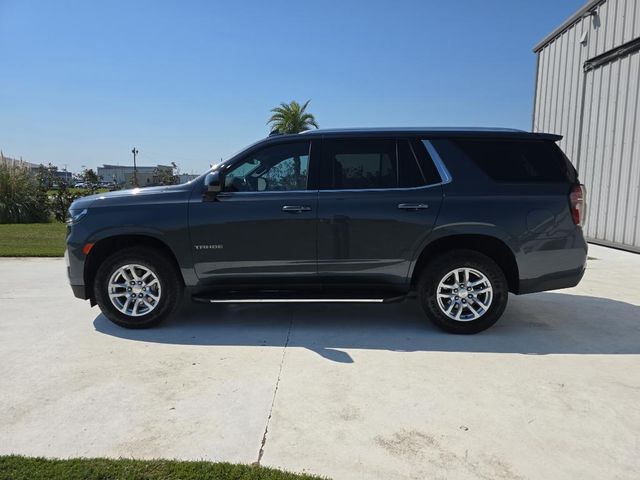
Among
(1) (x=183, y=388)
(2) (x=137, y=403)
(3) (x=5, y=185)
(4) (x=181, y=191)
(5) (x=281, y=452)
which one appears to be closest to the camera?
(5) (x=281, y=452)

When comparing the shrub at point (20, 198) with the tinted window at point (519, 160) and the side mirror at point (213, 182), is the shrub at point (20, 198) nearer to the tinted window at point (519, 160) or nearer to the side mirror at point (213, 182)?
the side mirror at point (213, 182)

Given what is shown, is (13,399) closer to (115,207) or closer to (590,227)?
(115,207)

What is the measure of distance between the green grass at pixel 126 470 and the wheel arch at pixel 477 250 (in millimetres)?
2636

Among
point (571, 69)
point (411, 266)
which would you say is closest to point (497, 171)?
point (411, 266)

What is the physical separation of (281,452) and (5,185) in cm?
1691

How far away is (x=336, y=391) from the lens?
333cm

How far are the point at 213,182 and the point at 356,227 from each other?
139cm

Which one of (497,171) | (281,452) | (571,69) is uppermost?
(571,69)

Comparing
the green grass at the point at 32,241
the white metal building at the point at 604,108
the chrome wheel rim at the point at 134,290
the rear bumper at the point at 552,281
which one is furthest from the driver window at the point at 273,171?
the white metal building at the point at 604,108

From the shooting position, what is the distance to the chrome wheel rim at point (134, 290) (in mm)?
4570

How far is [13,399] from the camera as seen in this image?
3.19 metres

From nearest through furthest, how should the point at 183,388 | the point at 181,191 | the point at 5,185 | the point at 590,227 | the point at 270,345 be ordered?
the point at 183,388, the point at 270,345, the point at 181,191, the point at 590,227, the point at 5,185

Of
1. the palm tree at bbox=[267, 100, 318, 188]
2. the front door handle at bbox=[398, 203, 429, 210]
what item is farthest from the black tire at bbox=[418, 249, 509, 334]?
the palm tree at bbox=[267, 100, 318, 188]

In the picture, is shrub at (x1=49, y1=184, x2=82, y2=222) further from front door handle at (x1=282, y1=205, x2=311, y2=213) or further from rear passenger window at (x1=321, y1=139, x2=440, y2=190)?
rear passenger window at (x1=321, y1=139, x2=440, y2=190)
